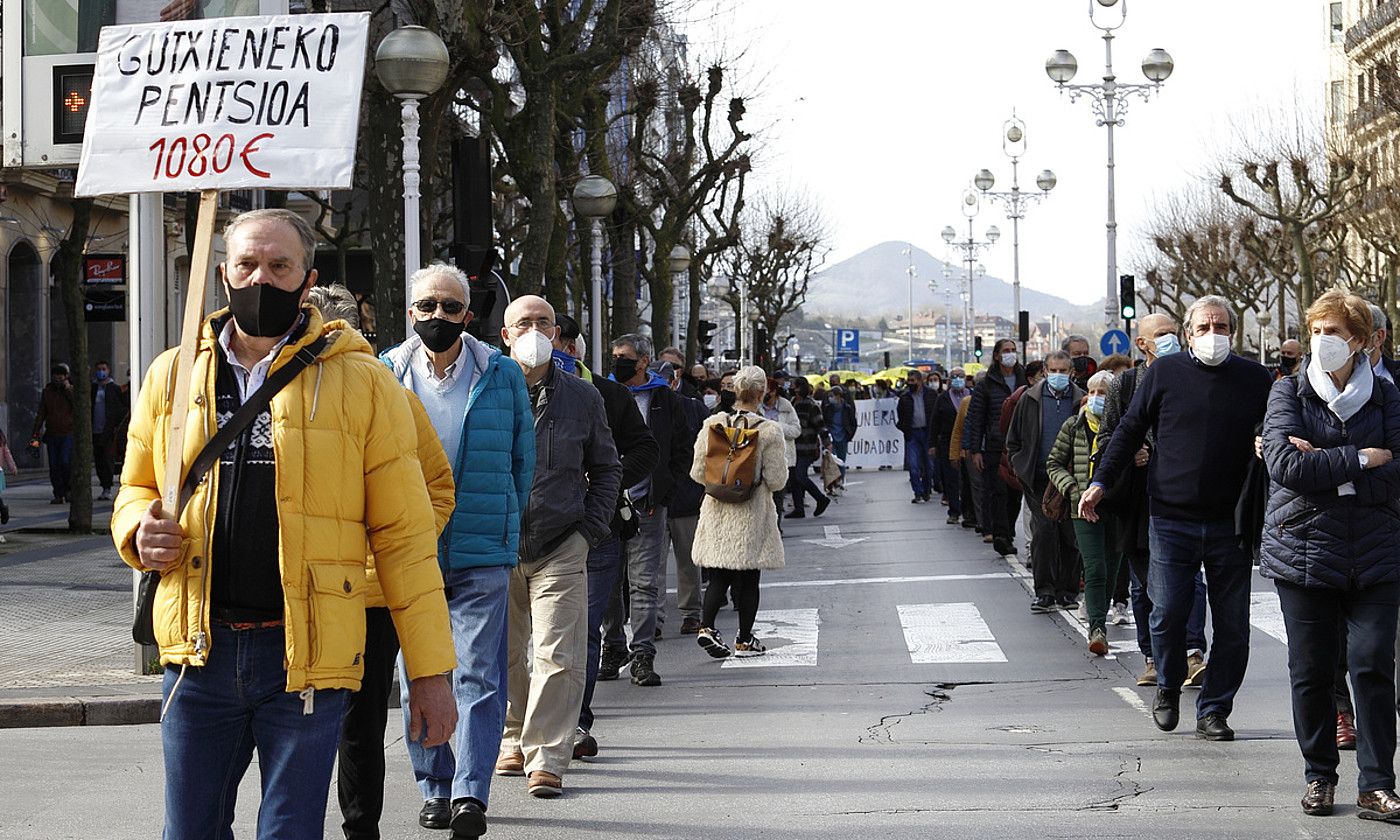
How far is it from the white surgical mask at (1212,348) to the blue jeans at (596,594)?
9.09 feet

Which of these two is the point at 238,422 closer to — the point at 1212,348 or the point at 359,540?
the point at 359,540

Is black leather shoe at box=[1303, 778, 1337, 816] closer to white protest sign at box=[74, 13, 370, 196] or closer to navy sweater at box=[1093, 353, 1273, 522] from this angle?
navy sweater at box=[1093, 353, 1273, 522]

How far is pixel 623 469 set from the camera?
334 inches

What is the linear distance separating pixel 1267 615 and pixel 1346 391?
6.48m

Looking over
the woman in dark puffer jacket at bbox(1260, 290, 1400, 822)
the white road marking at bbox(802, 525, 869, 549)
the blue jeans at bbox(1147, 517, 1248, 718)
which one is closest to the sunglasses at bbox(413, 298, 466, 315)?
the woman in dark puffer jacket at bbox(1260, 290, 1400, 822)

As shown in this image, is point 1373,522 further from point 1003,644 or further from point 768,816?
point 1003,644

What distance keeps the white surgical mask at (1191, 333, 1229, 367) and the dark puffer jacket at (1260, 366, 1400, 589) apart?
3.67ft

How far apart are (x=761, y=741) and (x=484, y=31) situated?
395 inches

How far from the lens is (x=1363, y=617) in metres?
6.80

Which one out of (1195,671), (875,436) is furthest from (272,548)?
(875,436)

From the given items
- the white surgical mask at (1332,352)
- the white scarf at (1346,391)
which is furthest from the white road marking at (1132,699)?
the white surgical mask at (1332,352)

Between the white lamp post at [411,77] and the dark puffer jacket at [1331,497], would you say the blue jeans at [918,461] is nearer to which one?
the white lamp post at [411,77]

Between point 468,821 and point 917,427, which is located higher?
point 917,427

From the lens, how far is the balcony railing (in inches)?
1862
